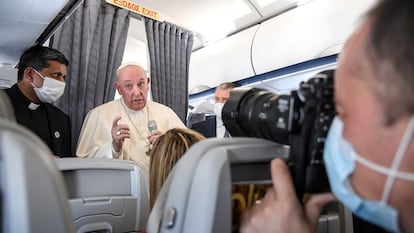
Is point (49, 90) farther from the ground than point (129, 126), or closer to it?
farther from the ground

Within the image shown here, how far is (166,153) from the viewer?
1425 millimetres

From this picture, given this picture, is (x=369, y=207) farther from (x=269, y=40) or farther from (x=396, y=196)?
(x=269, y=40)

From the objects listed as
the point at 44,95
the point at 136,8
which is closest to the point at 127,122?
the point at 44,95

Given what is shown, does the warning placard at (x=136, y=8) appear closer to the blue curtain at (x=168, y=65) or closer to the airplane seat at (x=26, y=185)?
the blue curtain at (x=168, y=65)

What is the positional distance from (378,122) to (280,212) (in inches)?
13.6

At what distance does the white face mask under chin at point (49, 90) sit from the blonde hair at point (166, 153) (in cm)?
189

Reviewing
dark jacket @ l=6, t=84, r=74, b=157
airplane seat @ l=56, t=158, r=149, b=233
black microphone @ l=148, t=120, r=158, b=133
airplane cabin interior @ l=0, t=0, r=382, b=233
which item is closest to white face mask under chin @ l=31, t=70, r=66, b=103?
dark jacket @ l=6, t=84, r=74, b=157

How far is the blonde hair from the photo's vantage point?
1.40 m

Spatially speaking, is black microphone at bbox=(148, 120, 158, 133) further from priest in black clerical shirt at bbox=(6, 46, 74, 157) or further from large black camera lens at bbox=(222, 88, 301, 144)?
large black camera lens at bbox=(222, 88, 301, 144)

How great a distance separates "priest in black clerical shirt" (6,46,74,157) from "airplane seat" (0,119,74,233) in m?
2.57

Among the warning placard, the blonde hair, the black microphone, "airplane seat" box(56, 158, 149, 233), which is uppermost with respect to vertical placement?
the warning placard

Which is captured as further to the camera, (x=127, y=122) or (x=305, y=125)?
(x=127, y=122)

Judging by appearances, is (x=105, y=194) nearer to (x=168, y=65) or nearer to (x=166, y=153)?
(x=166, y=153)

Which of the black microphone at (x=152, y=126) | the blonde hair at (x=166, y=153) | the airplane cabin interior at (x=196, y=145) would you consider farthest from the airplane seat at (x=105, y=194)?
the black microphone at (x=152, y=126)
